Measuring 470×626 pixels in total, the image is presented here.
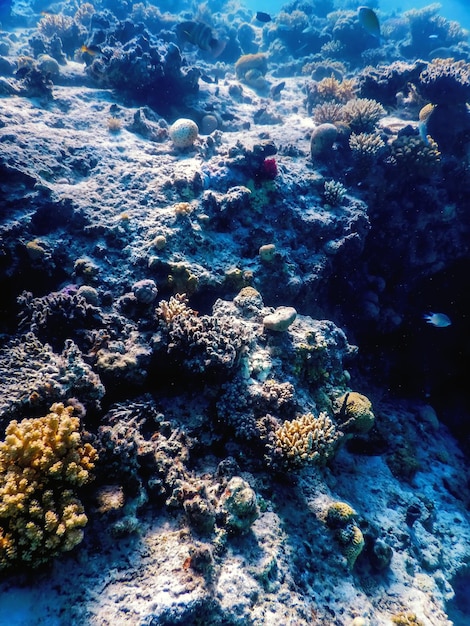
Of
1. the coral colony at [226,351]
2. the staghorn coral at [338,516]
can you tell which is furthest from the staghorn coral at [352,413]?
the staghorn coral at [338,516]

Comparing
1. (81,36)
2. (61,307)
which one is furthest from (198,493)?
(81,36)

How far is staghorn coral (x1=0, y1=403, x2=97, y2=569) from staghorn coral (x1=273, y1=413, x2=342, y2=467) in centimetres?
198

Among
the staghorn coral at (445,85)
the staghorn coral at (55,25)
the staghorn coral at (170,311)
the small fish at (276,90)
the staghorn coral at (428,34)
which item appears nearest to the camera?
the staghorn coral at (170,311)

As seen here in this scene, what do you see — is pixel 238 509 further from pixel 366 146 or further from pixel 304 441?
pixel 366 146

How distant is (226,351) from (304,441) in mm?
1348

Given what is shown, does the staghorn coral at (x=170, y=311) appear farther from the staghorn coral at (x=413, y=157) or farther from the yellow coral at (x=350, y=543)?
the staghorn coral at (x=413, y=157)

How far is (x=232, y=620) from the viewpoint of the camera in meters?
2.72

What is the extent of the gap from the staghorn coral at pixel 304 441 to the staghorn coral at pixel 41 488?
1982 millimetres

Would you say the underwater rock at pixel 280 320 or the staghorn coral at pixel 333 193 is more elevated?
the staghorn coral at pixel 333 193

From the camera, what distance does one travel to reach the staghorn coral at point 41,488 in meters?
2.58

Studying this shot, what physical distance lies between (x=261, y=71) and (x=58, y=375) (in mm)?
14919

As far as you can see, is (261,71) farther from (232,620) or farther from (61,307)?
(232,620)

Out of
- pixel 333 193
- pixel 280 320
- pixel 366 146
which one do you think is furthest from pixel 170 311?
pixel 366 146

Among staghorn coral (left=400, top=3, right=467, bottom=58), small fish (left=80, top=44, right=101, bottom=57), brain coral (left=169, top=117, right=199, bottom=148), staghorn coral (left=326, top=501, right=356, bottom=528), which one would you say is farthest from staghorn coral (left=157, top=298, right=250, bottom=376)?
staghorn coral (left=400, top=3, right=467, bottom=58)
